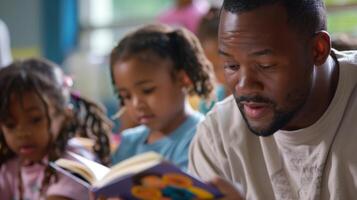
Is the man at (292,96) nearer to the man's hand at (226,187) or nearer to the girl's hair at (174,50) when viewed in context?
the man's hand at (226,187)

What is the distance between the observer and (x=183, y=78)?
1.77 m

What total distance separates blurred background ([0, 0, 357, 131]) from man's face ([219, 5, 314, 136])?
2888 millimetres

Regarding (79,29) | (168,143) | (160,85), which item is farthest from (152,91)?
(79,29)

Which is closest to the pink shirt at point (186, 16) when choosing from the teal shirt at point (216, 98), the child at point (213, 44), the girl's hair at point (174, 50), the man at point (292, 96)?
the child at point (213, 44)

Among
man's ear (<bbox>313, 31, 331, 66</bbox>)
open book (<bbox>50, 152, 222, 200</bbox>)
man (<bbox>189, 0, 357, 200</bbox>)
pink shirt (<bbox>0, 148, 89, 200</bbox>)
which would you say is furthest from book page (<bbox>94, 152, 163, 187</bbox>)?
pink shirt (<bbox>0, 148, 89, 200</bbox>)

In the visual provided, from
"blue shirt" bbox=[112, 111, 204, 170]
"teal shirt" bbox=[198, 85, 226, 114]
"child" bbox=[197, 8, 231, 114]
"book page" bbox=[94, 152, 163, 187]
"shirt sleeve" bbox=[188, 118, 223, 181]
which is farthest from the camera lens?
"child" bbox=[197, 8, 231, 114]

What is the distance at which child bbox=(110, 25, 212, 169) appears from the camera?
1.69 metres

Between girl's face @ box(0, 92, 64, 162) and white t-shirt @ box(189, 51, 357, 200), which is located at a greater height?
white t-shirt @ box(189, 51, 357, 200)

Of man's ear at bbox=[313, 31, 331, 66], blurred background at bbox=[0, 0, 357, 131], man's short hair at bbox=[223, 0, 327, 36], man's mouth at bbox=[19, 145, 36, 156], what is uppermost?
man's short hair at bbox=[223, 0, 327, 36]

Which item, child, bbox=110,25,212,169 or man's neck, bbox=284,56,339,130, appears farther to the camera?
child, bbox=110,25,212,169

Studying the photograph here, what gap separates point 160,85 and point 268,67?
2.29ft

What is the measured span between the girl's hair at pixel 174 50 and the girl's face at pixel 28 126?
9.6 inches

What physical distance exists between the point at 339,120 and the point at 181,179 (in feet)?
1.02

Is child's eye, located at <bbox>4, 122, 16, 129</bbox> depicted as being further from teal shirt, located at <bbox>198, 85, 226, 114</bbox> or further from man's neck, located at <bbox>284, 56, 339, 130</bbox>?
man's neck, located at <bbox>284, 56, 339, 130</bbox>
